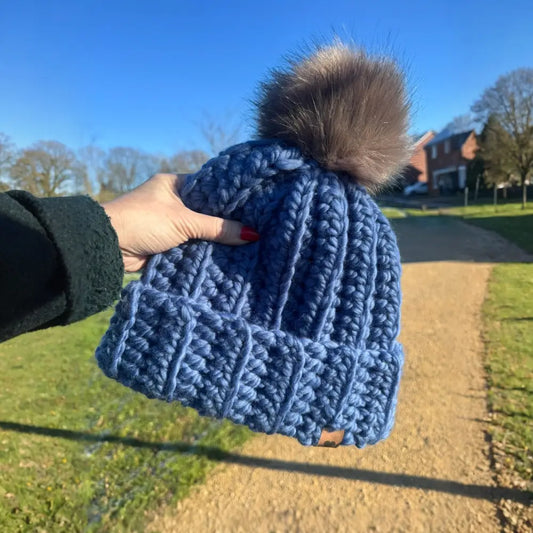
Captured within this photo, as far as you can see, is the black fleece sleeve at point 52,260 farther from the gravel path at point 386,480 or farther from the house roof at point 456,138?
the house roof at point 456,138

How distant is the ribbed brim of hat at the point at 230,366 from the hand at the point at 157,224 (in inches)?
4.7

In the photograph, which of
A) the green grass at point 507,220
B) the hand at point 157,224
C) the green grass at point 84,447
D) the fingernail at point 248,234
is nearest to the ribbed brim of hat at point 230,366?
the hand at point 157,224

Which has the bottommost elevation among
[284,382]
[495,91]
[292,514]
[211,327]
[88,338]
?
[292,514]

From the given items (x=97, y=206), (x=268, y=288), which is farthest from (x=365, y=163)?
(x=97, y=206)

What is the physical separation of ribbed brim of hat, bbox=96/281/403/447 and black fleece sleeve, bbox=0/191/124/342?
196 mm

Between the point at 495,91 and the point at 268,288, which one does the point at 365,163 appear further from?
the point at 495,91

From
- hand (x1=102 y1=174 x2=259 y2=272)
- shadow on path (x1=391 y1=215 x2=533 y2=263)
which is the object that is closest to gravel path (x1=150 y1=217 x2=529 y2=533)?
hand (x1=102 y1=174 x2=259 y2=272)

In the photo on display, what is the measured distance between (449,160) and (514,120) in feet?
41.6

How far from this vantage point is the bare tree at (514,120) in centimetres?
2556

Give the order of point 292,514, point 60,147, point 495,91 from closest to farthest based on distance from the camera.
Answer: point 292,514
point 60,147
point 495,91

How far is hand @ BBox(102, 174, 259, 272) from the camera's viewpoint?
131cm

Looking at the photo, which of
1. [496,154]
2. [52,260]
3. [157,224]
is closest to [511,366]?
[157,224]

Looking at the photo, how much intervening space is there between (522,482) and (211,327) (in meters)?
4.51

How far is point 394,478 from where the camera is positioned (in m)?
4.71
